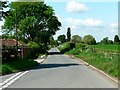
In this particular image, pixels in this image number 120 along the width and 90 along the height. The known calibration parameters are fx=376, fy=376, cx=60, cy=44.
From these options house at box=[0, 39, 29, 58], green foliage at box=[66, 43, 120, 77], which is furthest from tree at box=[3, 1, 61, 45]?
green foliage at box=[66, 43, 120, 77]

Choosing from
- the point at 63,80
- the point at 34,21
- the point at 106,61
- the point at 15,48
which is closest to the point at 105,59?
the point at 106,61

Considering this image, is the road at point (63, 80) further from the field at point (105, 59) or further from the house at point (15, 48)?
the house at point (15, 48)

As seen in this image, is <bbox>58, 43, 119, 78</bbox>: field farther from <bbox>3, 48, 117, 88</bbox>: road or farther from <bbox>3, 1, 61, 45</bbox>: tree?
<bbox>3, 1, 61, 45</bbox>: tree

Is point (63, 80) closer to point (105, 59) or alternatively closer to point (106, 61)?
point (106, 61)

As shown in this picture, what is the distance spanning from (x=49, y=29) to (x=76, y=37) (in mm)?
104862

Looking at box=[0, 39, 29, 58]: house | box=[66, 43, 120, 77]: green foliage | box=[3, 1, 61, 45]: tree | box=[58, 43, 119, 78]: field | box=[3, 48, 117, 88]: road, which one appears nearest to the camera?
box=[3, 48, 117, 88]: road

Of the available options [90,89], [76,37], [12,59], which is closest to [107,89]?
[90,89]

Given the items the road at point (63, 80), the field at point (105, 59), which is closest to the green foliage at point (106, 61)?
the field at point (105, 59)

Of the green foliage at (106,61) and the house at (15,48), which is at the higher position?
the house at (15,48)

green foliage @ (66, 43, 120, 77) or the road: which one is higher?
green foliage @ (66, 43, 120, 77)

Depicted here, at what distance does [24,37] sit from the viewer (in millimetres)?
92062

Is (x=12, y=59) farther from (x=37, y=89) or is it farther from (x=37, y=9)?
(x=37, y=9)

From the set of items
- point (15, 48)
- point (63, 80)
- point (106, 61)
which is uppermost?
point (15, 48)

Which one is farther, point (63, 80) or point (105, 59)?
point (105, 59)
